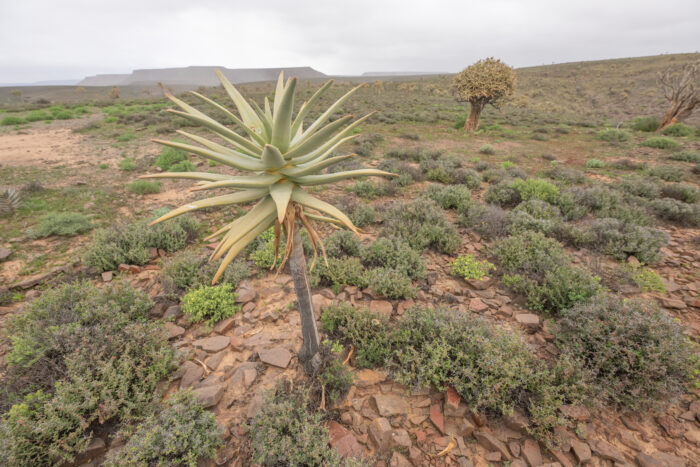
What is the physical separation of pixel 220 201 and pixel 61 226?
6.38 m

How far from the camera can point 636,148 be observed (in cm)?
1228

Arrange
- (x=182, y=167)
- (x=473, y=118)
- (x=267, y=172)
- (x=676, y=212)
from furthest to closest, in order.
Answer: (x=473, y=118) < (x=182, y=167) < (x=676, y=212) < (x=267, y=172)

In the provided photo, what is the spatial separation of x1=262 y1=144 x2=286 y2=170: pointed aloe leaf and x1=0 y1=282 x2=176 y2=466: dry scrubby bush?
2.54 metres

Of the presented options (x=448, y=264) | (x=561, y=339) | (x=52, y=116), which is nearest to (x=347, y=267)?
(x=448, y=264)

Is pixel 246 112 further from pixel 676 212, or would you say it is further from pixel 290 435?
pixel 676 212

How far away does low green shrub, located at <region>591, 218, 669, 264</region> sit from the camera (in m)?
4.55

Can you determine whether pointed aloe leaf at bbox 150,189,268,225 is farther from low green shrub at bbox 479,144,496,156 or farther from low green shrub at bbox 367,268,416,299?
low green shrub at bbox 479,144,496,156

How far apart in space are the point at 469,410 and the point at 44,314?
16.2 ft

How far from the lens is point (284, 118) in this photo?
169 centimetres

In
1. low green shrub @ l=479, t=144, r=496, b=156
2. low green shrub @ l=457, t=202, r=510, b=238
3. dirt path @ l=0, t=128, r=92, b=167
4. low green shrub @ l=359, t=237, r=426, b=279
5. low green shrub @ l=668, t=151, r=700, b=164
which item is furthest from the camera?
low green shrub @ l=479, t=144, r=496, b=156

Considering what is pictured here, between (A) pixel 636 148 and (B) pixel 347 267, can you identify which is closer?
(B) pixel 347 267

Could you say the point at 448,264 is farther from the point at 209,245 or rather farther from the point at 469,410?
the point at 209,245

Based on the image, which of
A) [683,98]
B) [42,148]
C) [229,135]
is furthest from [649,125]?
[42,148]

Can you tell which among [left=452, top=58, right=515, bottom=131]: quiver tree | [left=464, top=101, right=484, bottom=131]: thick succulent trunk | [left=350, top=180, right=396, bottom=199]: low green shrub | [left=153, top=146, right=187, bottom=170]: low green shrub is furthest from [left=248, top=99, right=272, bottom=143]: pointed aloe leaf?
[left=464, top=101, right=484, bottom=131]: thick succulent trunk
